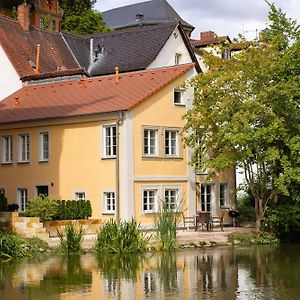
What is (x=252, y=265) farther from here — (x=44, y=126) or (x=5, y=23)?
(x=5, y=23)

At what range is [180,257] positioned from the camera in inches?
1165

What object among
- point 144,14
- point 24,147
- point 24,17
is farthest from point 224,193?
point 144,14

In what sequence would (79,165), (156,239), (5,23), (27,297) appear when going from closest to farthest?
(27,297) → (156,239) → (79,165) → (5,23)

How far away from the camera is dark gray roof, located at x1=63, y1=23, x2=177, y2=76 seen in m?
53.3

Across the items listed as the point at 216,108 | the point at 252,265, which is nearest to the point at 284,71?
the point at 216,108

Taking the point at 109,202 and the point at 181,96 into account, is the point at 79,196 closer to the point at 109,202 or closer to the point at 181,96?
the point at 109,202

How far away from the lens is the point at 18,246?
96.7 ft

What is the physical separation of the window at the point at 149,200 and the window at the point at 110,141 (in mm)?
2460

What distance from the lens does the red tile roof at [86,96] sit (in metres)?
38.9

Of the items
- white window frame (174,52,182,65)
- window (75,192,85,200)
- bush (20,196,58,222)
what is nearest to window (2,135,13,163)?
window (75,192,85,200)

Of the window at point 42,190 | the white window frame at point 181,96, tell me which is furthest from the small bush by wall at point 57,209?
the white window frame at point 181,96

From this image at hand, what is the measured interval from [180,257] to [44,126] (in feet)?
45.9

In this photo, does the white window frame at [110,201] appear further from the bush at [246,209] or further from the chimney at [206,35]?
the chimney at [206,35]

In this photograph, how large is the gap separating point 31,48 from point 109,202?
17.2 m
